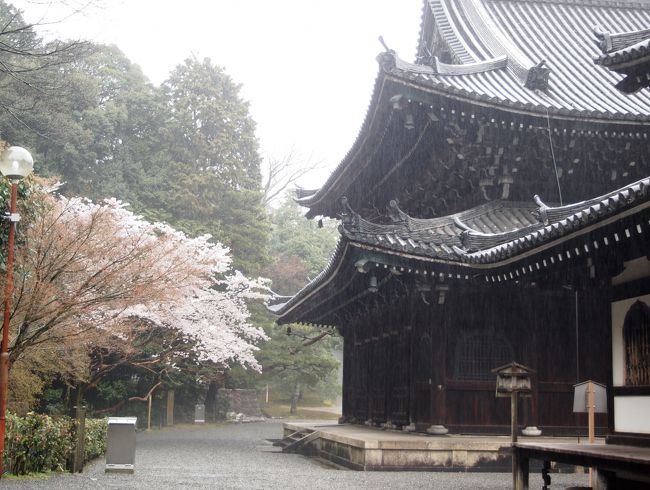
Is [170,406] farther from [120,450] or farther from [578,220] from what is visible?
[578,220]

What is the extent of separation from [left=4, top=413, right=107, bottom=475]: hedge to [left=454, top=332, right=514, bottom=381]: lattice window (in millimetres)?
7500

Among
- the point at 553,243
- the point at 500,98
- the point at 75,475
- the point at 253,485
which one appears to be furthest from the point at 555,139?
the point at 75,475

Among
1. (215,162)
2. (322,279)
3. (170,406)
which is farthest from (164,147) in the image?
(322,279)

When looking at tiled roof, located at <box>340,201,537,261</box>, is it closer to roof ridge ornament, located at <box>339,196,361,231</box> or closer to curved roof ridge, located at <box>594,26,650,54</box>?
roof ridge ornament, located at <box>339,196,361,231</box>

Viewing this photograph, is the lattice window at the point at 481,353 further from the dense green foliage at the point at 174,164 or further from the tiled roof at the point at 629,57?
the dense green foliage at the point at 174,164

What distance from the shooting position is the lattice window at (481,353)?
1616 cm

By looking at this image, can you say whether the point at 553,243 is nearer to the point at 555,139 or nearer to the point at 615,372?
the point at 615,372

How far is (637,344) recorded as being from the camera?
10547 millimetres

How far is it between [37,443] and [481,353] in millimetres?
8434

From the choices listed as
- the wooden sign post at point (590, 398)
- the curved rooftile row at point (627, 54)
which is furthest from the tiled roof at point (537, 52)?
the wooden sign post at point (590, 398)

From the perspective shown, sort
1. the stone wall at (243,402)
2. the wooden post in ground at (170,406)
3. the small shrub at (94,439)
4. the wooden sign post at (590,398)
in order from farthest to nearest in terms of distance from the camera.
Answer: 1. the stone wall at (243,402)
2. the wooden post in ground at (170,406)
3. the small shrub at (94,439)
4. the wooden sign post at (590,398)

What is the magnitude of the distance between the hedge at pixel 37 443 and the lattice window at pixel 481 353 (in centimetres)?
750

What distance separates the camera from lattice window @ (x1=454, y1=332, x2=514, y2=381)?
1616cm

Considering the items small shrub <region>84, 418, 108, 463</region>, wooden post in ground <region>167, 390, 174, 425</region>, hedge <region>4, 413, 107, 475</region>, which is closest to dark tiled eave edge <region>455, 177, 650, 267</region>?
hedge <region>4, 413, 107, 475</region>
